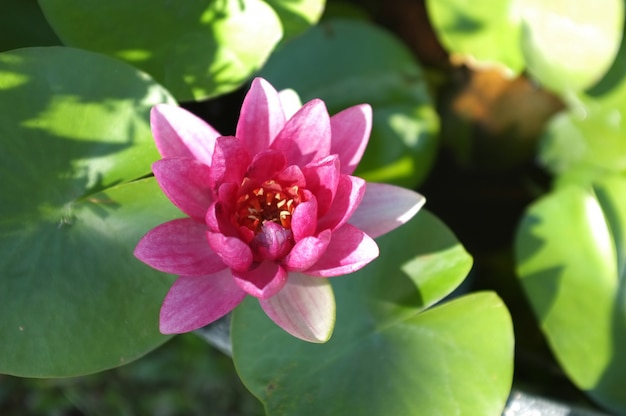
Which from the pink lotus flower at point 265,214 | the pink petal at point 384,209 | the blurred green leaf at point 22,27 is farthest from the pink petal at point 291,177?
the blurred green leaf at point 22,27

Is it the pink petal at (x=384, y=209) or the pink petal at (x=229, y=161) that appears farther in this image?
the pink petal at (x=384, y=209)

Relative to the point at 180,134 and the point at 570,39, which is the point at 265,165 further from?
the point at 570,39

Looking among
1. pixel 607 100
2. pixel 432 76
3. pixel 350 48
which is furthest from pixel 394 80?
pixel 607 100

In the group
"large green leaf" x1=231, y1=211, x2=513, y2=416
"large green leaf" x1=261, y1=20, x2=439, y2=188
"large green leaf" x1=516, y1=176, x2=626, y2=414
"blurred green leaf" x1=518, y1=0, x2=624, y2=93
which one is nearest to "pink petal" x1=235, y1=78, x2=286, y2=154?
"large green leaf" x1=231, y1=211, x2=513, y2=416

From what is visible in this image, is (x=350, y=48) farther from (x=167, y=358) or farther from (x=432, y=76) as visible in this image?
(x=167, y=358)

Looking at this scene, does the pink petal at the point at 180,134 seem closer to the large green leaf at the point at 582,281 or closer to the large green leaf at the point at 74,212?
the large green leaf at the point at 74,212

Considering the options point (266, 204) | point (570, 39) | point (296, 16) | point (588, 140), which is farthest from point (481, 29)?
point (266, 204)

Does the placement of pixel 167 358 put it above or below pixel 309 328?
below
